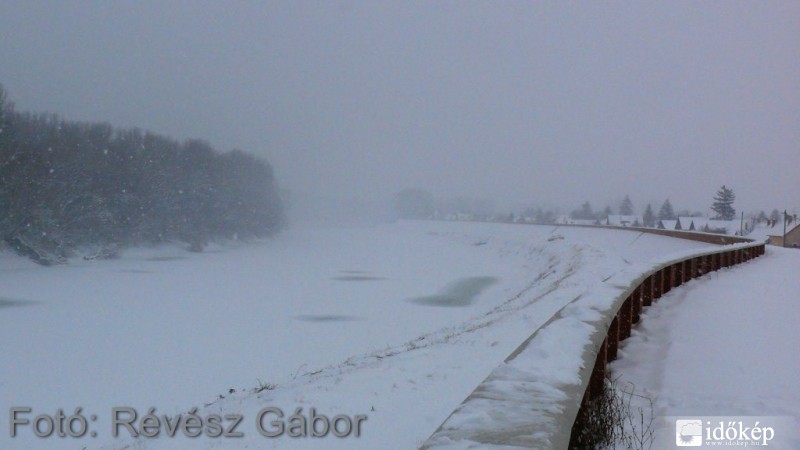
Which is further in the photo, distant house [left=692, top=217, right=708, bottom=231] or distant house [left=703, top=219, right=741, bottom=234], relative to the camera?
distant house [left=692, top=217, right=708, bottom=231]

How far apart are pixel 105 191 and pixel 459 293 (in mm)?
43619

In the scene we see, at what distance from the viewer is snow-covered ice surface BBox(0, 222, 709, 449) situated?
30.5 ft

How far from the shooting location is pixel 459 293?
32688 mm

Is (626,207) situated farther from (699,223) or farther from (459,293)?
(459,293)

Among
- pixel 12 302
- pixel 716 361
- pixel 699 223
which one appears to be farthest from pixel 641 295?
pixel 699 223

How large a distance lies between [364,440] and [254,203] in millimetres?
88178

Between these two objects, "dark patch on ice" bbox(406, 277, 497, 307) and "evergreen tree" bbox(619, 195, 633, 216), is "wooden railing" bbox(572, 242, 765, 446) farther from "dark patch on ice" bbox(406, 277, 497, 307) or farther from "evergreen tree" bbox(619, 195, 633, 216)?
"evergreen tree" bbox(619, 195, 633, 216)

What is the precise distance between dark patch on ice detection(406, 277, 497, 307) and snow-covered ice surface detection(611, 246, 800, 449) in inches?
637

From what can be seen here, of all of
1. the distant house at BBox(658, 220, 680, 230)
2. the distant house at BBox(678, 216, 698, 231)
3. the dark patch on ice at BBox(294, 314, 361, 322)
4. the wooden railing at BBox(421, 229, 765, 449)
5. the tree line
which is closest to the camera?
the wooden railing at BBox(421, 229, 765, 449)

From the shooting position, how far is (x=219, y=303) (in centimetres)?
2870

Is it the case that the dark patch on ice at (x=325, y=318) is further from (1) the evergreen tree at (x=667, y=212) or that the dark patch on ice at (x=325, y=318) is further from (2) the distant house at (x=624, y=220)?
(1) the evergreen tree at (x=667, y=212)

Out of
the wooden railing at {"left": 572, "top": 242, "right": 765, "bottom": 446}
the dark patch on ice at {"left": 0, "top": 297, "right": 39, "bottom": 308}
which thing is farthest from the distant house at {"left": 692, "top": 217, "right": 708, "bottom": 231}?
the dark patch on ice at {"left": 0, "top": 297, "right": 39, "bottom": 308}

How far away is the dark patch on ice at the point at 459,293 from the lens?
2909cm

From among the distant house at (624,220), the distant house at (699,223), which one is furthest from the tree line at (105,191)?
the distant house at (624,220)
